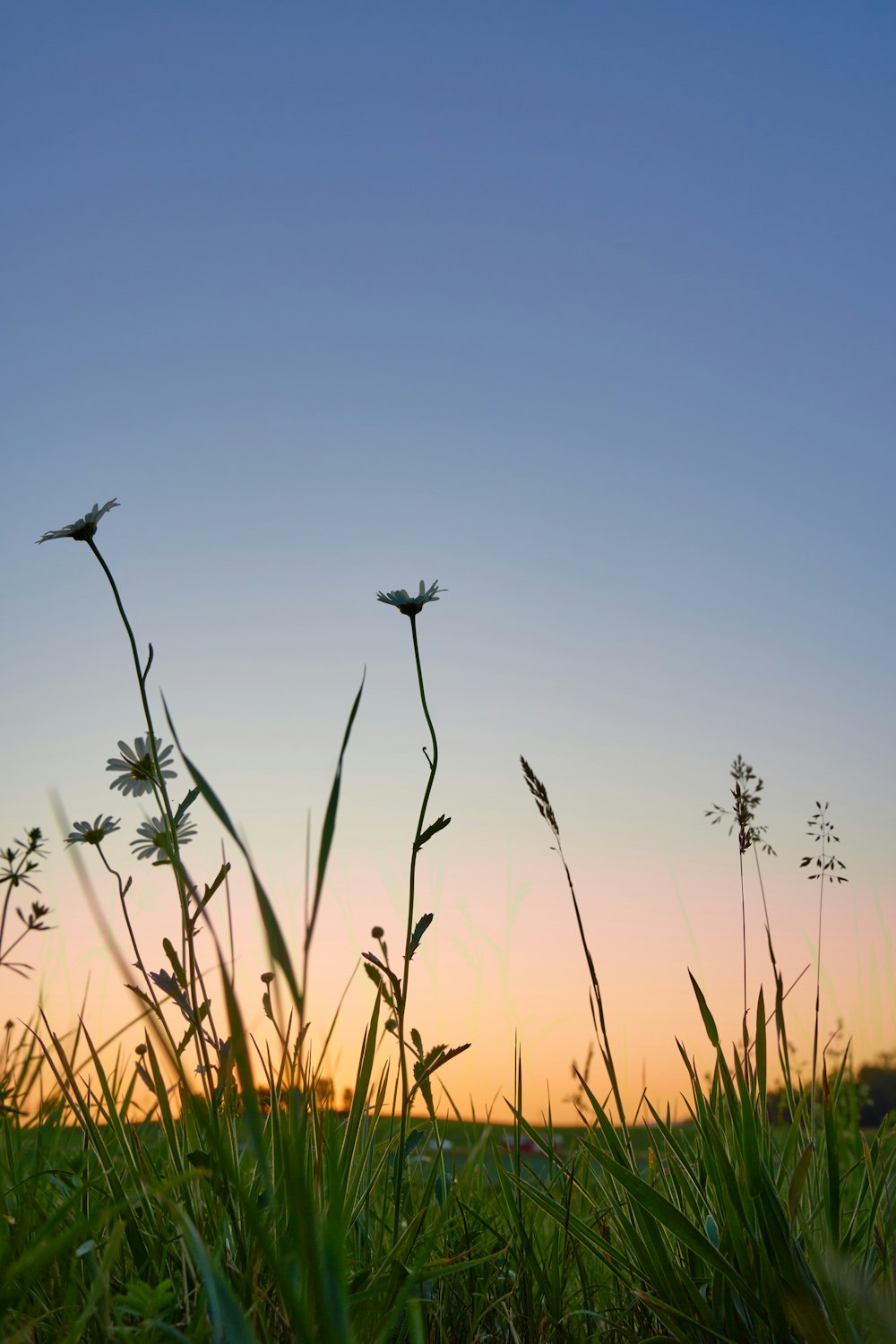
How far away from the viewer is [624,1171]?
165cm

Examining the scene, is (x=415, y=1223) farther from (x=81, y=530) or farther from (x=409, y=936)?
(x=81, y=530)

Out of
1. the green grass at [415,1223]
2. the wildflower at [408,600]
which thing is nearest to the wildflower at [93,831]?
the green grass at [415,1223]

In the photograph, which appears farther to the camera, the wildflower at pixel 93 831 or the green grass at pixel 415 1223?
the wildflower at pixel 93 831

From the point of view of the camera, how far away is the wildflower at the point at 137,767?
6.36 feet

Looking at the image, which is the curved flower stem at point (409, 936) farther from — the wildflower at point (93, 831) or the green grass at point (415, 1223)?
the wildflower at point (93, 831)

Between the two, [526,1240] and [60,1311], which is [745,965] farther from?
[60,1311]

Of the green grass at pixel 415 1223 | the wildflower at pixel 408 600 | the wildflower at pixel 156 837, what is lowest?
the green grass at pixel 415 1223

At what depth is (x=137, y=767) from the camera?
6.38 ft

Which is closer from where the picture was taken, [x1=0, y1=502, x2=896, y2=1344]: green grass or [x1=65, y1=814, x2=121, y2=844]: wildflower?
[x1=0, y1=502, x2=896, y2=1344]: green grass

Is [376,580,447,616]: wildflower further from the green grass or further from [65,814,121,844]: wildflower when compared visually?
[65,814,121,844]: wildflower

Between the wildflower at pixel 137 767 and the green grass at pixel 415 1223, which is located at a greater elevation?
the wildflower at pixel 137 767

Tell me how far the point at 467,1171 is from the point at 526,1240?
0.77 meters

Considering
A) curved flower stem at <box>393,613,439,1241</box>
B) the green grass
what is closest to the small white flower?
the green grass

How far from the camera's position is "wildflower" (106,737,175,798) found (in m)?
1.94
